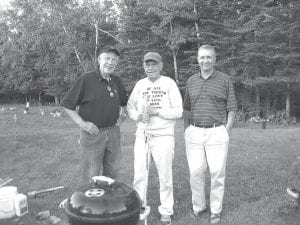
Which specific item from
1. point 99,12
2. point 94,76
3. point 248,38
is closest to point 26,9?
point 99,12

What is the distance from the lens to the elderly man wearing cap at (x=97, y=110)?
4105 mm

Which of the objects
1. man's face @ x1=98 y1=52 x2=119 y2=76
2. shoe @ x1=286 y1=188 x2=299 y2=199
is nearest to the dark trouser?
man's face @ x1=98 y1=52 x2=119 y2=76

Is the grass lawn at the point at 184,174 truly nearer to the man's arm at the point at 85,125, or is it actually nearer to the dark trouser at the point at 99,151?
the dark trouser at the point at 99,151

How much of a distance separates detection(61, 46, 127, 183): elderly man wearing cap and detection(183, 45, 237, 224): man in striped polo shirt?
0.91 metres

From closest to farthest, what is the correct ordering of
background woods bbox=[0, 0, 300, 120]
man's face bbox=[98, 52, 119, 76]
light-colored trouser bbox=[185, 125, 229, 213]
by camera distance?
man's face bbox=[98, 52, 119, 76] → light-colored trouser bbox=[185, 125, 229, 213] → background woods bbox=[0, 0, 300, 120]

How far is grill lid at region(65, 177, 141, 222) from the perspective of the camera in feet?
8.45

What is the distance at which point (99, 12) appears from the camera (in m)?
27.7

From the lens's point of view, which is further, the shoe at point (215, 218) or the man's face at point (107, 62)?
the shoe at point (215, 218)

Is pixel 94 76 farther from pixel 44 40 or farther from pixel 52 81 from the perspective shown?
pixel 52 81

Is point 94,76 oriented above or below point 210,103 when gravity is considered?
above

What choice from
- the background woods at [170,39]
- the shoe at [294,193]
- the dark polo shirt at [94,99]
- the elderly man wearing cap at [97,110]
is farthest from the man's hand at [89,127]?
the background woods at [170,39]

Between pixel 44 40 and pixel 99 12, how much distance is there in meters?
4.76

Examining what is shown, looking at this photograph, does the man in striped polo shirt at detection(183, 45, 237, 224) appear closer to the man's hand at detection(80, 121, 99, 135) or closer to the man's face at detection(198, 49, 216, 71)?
the man's face at detection(198, 49, 216, 71)

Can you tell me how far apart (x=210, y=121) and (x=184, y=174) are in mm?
2506
